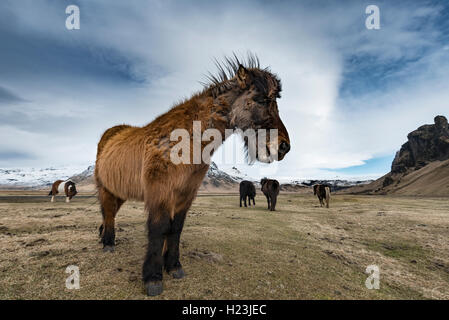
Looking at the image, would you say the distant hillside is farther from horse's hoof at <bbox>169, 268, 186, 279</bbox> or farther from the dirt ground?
horse's hoof at <bbox>169, 268, 186, 279</bbox>

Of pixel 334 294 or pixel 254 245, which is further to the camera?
pixel 254 245

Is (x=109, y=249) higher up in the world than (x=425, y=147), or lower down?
lower down

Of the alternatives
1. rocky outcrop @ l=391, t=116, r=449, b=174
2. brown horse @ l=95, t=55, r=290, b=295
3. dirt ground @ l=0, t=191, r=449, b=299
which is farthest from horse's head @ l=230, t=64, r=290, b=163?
rocky outcrop @ l=391, t=116, r=449, b=174

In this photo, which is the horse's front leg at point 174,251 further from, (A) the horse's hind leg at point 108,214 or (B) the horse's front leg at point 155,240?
(A) the horse's hind leg at point 108,214

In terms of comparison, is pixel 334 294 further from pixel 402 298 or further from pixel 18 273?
pixel 18 273

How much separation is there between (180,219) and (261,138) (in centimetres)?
200

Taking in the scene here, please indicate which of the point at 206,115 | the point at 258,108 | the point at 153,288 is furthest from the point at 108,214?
the point at 258,108

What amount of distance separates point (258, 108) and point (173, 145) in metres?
1.49

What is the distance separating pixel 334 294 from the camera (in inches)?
123

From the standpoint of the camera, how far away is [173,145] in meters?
3.29

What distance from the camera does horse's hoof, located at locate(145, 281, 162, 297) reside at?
291 centimetres

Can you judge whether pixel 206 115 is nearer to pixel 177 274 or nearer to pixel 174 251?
pixel 174 251

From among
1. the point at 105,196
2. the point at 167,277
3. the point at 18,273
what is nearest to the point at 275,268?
the point at 167,277

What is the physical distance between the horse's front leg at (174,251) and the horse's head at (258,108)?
1.77m
